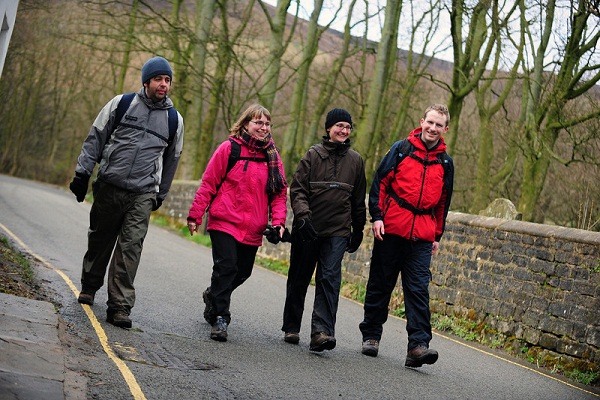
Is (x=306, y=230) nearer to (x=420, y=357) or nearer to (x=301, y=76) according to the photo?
(x=420, y=357)

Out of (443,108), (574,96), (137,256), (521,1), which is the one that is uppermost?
(521,1)

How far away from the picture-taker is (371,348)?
26.6 feet

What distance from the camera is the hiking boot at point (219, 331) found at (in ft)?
25.0

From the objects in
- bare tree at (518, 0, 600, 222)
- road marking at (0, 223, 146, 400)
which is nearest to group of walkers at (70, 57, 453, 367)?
road marking at (0, 223, 146, 400)

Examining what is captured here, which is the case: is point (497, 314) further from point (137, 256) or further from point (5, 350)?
point (5, 350)

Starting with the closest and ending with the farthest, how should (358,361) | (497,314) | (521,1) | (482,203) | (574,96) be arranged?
(358,361) → (497,314) → (574,96) → (521,1) → (482,203)

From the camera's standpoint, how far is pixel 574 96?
21328 mm

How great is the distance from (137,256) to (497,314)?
16.8 ft

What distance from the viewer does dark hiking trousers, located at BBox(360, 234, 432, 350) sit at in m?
7.88

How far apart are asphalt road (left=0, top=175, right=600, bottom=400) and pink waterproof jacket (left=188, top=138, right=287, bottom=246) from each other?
0.93m

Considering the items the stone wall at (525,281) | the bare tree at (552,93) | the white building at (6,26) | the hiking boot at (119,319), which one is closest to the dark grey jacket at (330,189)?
the hiking boot at (119,319)

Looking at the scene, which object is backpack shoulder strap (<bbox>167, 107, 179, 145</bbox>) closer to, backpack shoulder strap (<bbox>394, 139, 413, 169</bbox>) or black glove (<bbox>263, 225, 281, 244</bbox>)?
black glove (<bbox>263, 225, 281, 244</bbox>)

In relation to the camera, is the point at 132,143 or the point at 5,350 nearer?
the point at 5,350

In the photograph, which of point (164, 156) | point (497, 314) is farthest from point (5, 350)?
point (497, 314)
